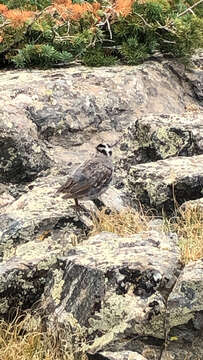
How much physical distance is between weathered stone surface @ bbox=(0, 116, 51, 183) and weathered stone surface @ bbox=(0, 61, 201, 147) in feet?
1.25

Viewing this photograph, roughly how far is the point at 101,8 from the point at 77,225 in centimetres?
740

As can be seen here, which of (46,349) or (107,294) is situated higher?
(107,294)

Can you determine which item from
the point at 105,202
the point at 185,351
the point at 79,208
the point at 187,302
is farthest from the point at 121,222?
the point at 185,351

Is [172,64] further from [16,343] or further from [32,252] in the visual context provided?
[16,343]

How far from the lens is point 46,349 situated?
752 centimetres

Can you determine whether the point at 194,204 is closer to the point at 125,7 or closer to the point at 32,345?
the point at 32,345

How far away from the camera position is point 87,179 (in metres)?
9.36

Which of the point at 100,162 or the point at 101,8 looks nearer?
the point at 100,162

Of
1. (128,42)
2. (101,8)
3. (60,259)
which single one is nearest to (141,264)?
(60,259)

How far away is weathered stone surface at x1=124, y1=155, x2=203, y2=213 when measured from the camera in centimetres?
970

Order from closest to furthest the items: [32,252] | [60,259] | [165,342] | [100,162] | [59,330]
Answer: [165,342], [59,330], [60,259], [32,252], [100,162]

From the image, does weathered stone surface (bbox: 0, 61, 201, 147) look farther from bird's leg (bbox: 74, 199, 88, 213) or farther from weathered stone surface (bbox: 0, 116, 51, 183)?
bird's leg (bbox: 74, 199, 88, 213)

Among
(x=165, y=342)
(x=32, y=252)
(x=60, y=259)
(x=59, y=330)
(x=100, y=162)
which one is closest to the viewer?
(x=165, y=342)

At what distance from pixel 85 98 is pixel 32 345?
19.8 feet
